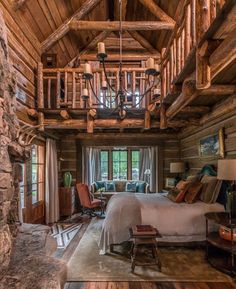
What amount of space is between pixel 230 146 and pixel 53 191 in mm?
4114

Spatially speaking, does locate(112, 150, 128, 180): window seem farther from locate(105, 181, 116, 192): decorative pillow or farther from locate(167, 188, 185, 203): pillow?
locate(167, 188, 185, 203): pillow

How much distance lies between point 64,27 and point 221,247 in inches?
208

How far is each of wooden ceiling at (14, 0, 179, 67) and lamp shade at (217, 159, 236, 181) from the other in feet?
11.8

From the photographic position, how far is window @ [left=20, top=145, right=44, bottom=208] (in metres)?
4.48

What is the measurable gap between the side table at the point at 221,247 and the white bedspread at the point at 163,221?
0.71ft

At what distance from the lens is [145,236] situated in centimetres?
321

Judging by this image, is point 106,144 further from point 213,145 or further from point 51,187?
point 213,145

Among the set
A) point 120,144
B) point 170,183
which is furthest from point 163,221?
point 120,144

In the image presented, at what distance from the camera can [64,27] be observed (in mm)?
5430

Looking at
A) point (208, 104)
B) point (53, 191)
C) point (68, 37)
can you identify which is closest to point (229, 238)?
point (208, 104)

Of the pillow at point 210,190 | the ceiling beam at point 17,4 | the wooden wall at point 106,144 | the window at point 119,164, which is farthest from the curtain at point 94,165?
the ceiling beam at point 17,4

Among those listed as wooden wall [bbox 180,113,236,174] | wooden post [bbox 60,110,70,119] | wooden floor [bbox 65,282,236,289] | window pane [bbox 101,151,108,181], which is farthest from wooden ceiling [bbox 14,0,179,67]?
wooden floor [bbox 65,282,236,289]

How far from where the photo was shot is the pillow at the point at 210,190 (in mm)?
3955

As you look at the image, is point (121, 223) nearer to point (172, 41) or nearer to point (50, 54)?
point (172, 41)
